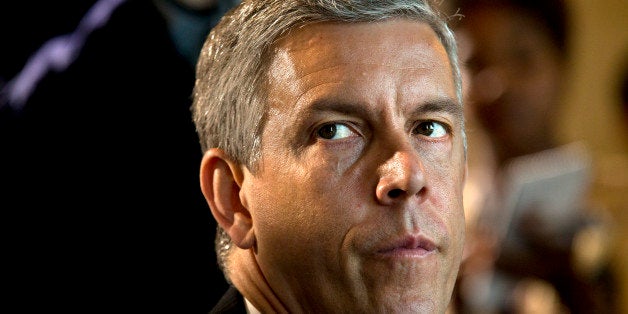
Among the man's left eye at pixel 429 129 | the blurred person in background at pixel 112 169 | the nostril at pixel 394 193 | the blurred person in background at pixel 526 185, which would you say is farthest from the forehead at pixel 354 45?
the blurred person in background at pixel 526 185

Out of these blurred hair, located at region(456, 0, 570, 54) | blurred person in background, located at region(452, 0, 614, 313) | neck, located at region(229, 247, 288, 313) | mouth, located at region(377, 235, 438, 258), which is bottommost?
blurred person in background, located at region(452, 0, 614, 313)

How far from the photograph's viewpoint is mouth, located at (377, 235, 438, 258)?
197 cm

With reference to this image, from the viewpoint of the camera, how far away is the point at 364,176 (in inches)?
79.0

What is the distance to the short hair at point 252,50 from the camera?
2.08 metres

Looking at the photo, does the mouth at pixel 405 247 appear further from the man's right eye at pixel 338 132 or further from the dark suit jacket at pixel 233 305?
the dark suit jacket at pixel 233 305

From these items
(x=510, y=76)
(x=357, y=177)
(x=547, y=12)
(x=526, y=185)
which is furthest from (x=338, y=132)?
(x=547, y=12)

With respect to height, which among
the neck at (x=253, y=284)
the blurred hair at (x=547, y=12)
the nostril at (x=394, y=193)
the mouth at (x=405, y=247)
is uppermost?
the nostril at (x=394, y=193)

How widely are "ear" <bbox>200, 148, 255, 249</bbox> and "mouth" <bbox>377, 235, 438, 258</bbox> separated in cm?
32

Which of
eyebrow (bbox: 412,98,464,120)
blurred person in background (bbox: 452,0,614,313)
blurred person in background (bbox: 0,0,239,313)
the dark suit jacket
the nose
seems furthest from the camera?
blurred person in background (bbox: 452,0,614,313)

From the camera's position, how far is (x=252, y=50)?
6.95ft

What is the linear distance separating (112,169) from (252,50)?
1049 millimetres

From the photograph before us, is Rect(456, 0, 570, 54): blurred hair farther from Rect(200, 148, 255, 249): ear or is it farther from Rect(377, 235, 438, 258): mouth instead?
Rect(377, 235, 438, 258): mouth

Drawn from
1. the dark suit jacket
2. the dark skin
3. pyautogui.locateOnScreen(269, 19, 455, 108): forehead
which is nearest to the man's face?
pyautogui.locateOnScreen(269, 19, 455, 108): forehead

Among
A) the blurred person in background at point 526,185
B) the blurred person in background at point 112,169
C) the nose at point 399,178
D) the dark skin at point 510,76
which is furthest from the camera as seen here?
the dark skin at point 510,76
